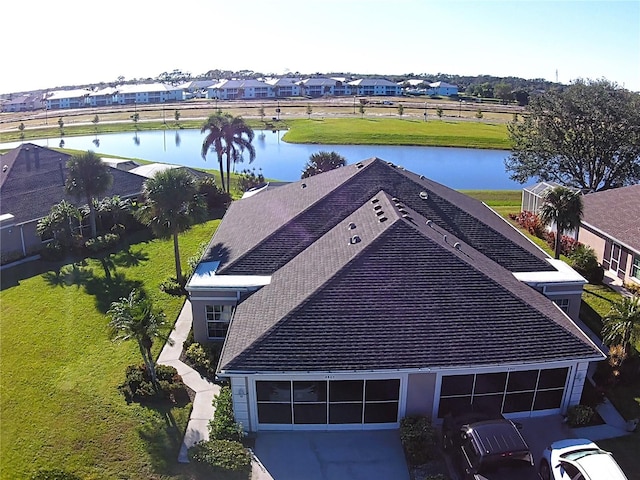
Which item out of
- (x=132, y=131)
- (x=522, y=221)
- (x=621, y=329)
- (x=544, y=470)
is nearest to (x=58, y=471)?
(x=544, y=470)

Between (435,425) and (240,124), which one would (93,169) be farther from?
(435,425)

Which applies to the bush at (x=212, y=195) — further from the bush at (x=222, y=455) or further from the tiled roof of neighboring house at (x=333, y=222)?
the bush at (x=222, y=455)

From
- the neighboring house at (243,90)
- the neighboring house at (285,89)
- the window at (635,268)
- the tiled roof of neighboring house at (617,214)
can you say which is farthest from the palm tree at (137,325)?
the neighboring house at (243,90)

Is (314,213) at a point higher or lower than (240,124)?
lower

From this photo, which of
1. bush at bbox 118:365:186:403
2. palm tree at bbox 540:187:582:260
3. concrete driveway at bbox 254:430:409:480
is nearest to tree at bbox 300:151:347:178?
palm tree at bbox 540:187:582:260

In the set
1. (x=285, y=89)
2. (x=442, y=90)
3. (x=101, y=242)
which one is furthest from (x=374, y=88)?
(x=101, y=242)

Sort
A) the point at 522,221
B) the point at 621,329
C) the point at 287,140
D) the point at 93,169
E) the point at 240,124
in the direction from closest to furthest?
the point at 621,329
the point at 93,169
the point at 522,221
the point at 240,124
the point at 287,140

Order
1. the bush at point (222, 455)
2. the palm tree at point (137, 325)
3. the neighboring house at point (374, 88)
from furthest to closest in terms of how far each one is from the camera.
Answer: the neighboring house at point (374, 88) < the palm tree at point (137, 325) < the bush at point (222, 455)

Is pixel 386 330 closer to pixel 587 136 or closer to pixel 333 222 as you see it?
pixel 333 222
